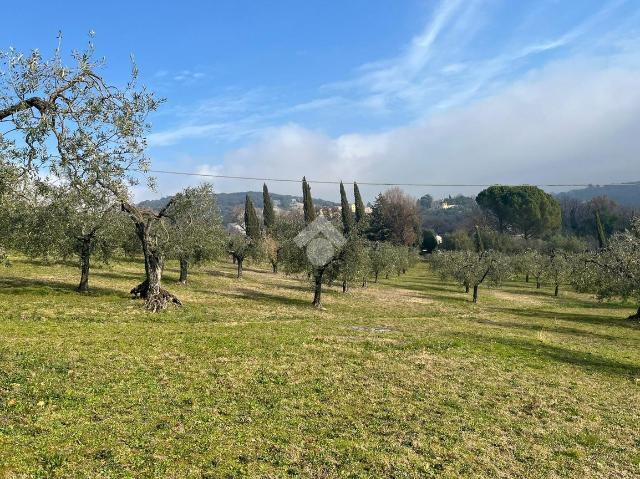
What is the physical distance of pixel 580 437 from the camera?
1179cm

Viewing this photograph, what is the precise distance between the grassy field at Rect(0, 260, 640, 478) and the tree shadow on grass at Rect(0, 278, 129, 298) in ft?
7.67

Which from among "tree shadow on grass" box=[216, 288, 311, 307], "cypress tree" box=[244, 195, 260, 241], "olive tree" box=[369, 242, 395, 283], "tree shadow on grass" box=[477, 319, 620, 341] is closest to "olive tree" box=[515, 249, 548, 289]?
"olive tree" box=[369, 242, 395, 283]

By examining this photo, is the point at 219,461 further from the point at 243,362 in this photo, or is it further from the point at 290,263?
the point at 290,263

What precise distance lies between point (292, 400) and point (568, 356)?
17.6 meters

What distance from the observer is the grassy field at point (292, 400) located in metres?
8.69

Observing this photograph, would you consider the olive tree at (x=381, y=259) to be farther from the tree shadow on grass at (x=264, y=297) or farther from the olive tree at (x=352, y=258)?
the olive tree at (x=352, y=258)

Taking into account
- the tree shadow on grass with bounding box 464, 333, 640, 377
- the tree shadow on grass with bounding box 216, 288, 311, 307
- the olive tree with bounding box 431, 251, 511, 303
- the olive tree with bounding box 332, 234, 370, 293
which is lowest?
the tree shadow on grass with bounding box 464, 333, 640, 377

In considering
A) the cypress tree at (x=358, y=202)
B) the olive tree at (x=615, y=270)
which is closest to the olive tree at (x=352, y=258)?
the olive tree at (x=615, y=270)

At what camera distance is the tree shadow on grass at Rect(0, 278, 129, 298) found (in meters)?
29.5

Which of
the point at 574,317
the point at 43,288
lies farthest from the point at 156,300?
the point at 574,317

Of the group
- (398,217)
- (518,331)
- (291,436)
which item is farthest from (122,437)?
(398,217)

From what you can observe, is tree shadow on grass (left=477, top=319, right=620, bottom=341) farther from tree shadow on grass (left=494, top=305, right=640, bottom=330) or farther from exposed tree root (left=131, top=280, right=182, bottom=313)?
exposed tree root (left=131, top=280, right=182, bottom=313)

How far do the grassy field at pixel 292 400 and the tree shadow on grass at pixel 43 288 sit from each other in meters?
2.34

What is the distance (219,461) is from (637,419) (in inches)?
515
